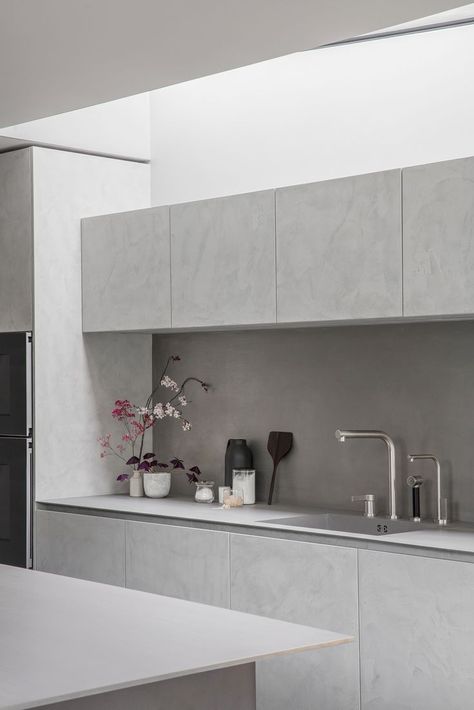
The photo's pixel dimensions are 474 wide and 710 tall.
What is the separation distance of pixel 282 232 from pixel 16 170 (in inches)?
64.6

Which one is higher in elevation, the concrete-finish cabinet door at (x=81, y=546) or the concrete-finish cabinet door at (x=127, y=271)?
the concrete-finish cabinet door at (x=127, y=271)

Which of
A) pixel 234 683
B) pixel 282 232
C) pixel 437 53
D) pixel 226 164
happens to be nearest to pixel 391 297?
pixel 282 232

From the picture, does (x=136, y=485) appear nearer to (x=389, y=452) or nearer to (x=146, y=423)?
(x=146, y=423)

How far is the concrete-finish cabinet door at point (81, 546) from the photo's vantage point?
16.5 ft

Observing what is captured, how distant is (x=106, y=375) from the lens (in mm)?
5703

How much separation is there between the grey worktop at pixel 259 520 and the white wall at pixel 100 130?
70.8 inches

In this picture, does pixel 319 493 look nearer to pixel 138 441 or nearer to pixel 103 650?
pixel 138 441

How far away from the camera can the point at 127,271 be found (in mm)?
5324

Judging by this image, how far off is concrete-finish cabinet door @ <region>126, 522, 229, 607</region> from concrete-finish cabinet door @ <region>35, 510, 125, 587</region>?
0.30ft

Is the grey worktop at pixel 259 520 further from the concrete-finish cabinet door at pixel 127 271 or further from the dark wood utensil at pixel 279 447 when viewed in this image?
the concrete-finish cabinet door at pixel 127 271

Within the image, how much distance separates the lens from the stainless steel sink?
4512mm

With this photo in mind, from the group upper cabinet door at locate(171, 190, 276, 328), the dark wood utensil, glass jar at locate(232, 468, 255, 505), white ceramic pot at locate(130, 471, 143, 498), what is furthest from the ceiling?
white ceramic pot at locate(130, 471, 143, 498)

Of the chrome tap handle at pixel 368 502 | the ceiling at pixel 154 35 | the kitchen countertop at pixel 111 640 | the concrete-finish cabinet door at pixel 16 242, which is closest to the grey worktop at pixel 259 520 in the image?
the chrome tap handle at pixel 368 502

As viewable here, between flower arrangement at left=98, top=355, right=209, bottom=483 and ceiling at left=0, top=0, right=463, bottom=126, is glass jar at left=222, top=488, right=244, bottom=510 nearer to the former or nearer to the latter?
flower arrangement at left=98, top=355, right=209, bottom=483
